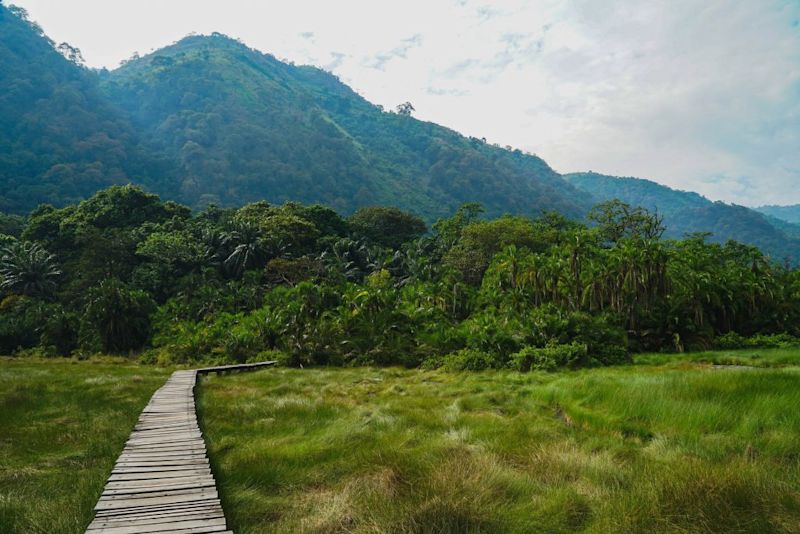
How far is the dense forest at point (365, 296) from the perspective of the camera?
31.9m

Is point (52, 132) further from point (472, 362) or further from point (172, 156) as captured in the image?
point (472, 362)

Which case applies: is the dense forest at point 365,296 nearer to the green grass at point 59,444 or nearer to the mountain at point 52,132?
the green grass at point 59,444

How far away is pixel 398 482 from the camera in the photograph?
7152 millimetres

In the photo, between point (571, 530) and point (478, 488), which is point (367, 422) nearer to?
point (478, 488)

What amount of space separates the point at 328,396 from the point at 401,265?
47481 millimetres

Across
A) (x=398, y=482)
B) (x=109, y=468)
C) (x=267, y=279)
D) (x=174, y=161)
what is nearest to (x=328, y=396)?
(x=109, y=468)

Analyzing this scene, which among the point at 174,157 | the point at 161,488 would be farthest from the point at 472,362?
the point at 174,157

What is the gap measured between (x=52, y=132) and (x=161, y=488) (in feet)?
562

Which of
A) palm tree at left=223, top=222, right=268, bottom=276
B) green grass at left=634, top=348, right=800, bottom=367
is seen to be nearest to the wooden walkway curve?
green grass at left=634, top=348, right=800, bottom=367

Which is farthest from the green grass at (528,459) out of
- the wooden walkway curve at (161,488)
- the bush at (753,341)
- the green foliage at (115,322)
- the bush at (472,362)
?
the green foliage at (115,322)

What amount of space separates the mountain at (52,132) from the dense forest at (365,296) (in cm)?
5982

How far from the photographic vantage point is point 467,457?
27.7 feet

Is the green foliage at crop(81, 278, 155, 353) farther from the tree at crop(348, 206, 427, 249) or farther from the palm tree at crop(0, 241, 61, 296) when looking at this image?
the tree at crop(348, 206, 427, 249)

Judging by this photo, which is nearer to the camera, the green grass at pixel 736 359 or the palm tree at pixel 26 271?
the green grass at pixel 736 359
